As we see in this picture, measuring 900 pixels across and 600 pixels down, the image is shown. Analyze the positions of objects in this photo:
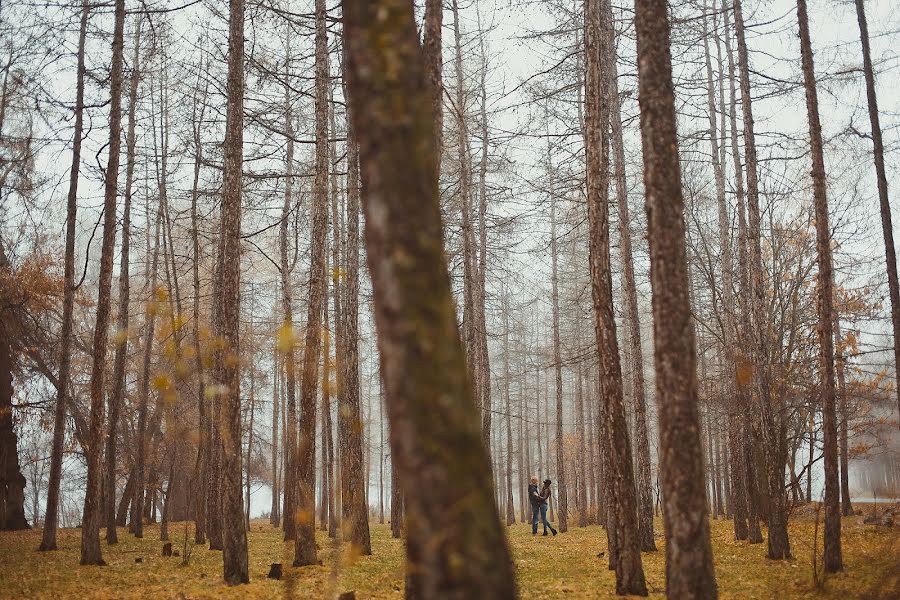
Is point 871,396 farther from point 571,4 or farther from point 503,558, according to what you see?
point 503,558

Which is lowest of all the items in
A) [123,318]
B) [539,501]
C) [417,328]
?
[539,501]

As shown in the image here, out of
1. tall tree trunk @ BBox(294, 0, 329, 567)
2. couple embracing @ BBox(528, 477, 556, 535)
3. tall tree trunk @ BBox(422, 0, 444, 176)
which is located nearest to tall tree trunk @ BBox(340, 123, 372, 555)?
tall tree trunk @ BBox(294, 0, 329, 567)

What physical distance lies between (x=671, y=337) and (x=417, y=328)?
137 inches

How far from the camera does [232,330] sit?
359 inches

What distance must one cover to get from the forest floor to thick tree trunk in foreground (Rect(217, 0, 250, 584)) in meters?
0.60

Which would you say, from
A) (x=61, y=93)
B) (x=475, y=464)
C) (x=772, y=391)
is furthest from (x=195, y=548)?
(x=475, y=464)

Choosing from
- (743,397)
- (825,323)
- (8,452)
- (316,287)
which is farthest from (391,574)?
(8,452)

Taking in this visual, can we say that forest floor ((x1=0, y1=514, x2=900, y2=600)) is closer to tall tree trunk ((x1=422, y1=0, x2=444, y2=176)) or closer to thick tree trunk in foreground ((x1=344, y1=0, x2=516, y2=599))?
thick tree trunk in foreground ((x1=344, y1=0, x2=516, y2=599))

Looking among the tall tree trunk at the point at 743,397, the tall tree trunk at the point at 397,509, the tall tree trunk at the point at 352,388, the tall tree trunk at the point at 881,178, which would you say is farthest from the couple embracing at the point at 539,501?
the tall tree trunk at the point at 881,178

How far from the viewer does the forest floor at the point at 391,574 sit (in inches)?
313

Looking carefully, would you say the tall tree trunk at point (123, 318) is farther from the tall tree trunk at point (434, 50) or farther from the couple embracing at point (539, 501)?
the couple embracing at point (539, 501)

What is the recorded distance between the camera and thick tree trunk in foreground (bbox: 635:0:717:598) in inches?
207

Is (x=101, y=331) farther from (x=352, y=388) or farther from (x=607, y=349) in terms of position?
(x=607, y=349)

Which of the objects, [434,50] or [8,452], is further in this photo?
[8,452]
